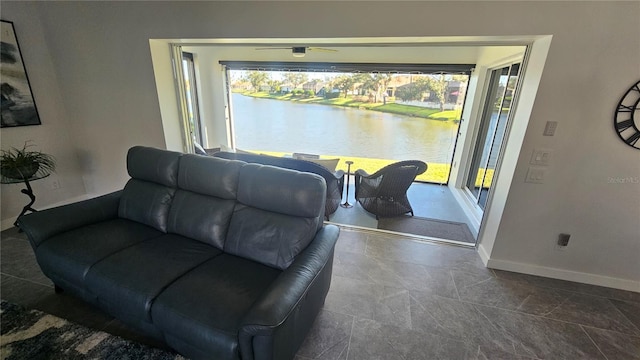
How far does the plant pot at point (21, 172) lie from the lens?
100 inches

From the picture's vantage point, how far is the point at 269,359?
4.01 feet

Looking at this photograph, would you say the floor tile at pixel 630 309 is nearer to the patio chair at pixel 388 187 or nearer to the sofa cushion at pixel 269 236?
the patio chair at pixel 388 187

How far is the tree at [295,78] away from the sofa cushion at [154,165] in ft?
11.7

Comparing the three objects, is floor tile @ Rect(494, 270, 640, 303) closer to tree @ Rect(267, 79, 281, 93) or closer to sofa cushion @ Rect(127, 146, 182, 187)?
sofa cushion @ Rect(127, 146, 182, 187)

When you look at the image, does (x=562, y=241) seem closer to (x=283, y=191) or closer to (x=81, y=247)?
(x=283, y=191)

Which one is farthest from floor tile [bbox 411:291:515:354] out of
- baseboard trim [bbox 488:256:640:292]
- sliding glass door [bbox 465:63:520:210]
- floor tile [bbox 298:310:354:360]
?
sliding glass door [bbox 465:63:520:210]

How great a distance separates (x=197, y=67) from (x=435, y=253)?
539cm

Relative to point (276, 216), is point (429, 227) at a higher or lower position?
lower

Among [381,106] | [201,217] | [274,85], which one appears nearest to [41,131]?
[201,217]

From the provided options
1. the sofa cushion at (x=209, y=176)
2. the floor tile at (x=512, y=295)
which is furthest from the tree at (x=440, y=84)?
the sofa cushion at (x=209, y=176)

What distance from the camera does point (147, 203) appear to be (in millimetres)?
2172

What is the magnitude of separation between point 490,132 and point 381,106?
6.42 feet

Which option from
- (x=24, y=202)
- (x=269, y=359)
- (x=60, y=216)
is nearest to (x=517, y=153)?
(x=269, y=359)

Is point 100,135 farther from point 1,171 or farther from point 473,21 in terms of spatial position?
point 473,21
